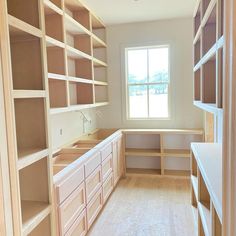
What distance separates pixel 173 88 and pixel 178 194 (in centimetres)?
202

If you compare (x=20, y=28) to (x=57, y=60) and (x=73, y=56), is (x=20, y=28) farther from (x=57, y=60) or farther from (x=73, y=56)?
(x=73, y=56)

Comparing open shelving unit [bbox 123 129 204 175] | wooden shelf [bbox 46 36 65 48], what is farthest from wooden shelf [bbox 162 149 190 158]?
wooden shelf [bbox 46 36 65 48]

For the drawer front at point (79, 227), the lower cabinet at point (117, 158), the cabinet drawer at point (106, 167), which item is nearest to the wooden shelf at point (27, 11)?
the drawer front at point (79, 227)

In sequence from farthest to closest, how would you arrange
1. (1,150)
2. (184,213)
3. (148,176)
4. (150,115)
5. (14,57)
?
(150,115) → (148,176) → (184,213) → (14,57) → (1,150)

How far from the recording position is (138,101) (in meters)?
4.98

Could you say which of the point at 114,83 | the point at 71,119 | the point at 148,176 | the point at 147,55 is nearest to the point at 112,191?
the point at 148,176

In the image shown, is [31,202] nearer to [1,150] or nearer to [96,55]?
[1,150]

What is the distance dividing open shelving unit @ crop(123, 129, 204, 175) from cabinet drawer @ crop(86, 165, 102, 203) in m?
1.56

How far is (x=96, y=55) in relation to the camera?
4969 millimetres

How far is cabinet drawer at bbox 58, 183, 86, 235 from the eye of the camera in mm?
2061

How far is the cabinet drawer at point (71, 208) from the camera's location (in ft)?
6.76

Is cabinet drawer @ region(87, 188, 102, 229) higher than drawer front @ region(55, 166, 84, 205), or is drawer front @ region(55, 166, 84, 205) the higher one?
drawer front @ region(55, 166, 84, 205)

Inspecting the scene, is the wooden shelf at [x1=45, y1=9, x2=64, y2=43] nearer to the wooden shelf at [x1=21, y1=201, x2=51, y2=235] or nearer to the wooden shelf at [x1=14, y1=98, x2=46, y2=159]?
the wooden shelf at [x1=14, y1=98, x2=46, y2=159]

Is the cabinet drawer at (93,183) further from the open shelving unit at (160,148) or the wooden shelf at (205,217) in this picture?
the open shelving unit at (160,148)
